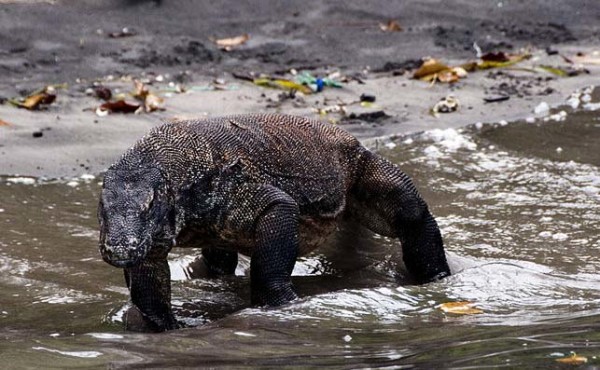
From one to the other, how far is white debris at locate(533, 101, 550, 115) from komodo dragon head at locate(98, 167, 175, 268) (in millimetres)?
6421

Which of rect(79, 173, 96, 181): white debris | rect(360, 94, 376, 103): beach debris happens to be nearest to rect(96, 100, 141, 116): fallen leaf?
rect(79, 173, 96, 181): white debris

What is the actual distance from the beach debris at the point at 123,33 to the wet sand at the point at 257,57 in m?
0.06

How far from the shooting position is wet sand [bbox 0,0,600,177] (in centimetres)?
935

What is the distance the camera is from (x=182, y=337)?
4520mm

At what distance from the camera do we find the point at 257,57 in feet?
41.1

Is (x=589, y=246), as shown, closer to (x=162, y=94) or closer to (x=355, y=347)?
(x=355, y=347)

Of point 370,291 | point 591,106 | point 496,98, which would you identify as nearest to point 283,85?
point 496,98

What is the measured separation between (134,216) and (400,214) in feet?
6.28

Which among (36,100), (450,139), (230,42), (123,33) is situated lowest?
(450,139)

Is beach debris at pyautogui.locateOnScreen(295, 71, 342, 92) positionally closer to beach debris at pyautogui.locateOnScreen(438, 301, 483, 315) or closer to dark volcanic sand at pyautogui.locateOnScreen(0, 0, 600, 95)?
dark volcanic sand at pyautogui.locateOnScreen(0, 0, 600, 95)

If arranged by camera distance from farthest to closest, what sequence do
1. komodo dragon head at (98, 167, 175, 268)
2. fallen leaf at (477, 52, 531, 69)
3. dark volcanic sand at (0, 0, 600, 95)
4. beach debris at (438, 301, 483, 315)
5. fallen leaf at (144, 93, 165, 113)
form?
fallen leaf at (477, 52, 531, 69) < dark volcanic sand at (0, 0, 600, 95) < fallen leaf at (144, 93, 165, 113) < beach debris at (438, 301, 483, 315) < komodo dragon head at (98, 167, 175, 268)

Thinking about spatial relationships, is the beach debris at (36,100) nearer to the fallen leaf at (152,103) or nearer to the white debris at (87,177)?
the fallen leaf at (152,103)

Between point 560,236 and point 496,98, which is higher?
point 496,98

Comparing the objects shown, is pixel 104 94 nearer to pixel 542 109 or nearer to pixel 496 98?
pixel 496 98
